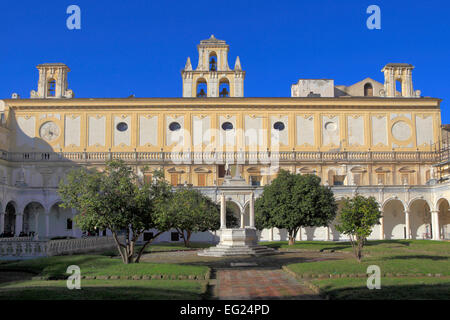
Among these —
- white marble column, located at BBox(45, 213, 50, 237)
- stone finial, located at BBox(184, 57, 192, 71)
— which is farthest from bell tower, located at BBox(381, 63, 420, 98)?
white marble column, located at BBox(45, 213, 50, 237)

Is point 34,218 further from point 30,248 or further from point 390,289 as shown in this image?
point 390,289

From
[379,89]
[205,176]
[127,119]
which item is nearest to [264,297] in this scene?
[205,176]

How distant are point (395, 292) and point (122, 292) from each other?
5991 millimetres

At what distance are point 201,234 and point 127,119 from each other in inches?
654

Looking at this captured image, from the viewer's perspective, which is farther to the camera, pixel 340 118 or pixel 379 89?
pixel 379 89

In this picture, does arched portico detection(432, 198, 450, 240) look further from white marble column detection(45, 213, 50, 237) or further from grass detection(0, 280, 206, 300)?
grass detection(0, 280, 206, 300)

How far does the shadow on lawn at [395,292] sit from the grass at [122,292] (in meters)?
3.15

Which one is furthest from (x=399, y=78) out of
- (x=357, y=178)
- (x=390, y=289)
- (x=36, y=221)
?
(x=390, y=289)

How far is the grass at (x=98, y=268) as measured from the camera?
15.2 m

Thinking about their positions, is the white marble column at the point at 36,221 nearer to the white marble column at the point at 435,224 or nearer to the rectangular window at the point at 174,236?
the rectangular window at the point at 174,236

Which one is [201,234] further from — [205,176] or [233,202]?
[205,176]

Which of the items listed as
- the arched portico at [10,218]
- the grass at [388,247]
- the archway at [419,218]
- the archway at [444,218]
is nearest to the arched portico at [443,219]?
the archway at [444,218]

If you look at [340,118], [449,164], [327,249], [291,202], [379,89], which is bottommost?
[327,249]

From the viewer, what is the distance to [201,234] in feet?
147
